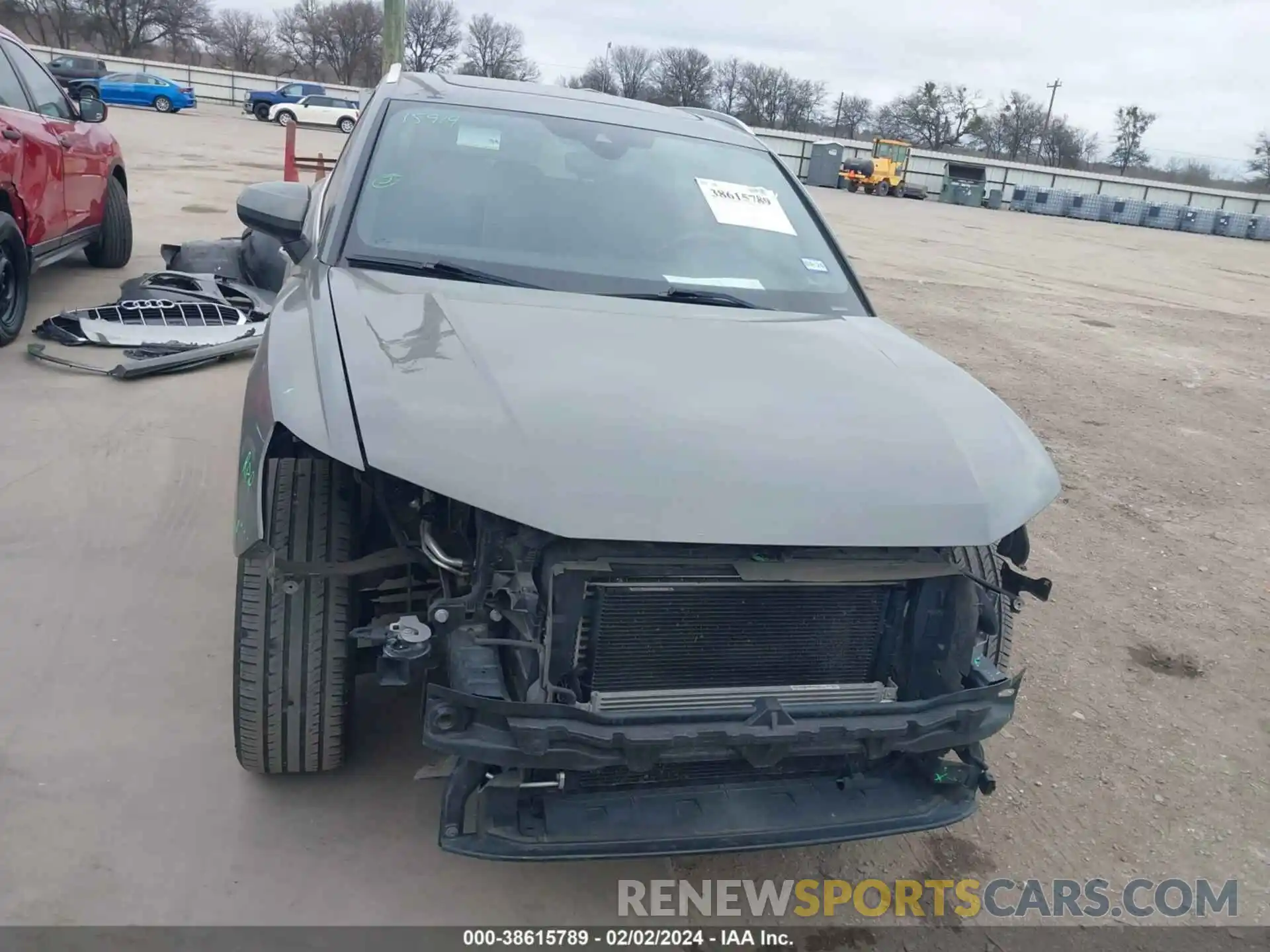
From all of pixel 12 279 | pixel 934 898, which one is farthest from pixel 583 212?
pixel 12 279

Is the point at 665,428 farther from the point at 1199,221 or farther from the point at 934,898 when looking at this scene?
the point at 1199,221

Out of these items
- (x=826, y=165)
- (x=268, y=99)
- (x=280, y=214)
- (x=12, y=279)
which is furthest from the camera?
(x=826, y=165)

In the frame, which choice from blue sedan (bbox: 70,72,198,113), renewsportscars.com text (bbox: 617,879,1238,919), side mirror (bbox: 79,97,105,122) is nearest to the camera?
renewsportscars.com text (bbox: 617,879,1238,919)

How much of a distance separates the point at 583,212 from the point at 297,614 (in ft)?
5.14

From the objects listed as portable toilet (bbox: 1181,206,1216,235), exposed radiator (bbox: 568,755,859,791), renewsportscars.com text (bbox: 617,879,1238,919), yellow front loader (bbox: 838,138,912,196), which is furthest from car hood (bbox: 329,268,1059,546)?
portable toilet (bbox: 1181,206,1216,235)

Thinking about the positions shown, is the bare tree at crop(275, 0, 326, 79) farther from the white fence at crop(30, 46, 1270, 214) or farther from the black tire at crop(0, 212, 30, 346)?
the black tire at crop(0, 212, 30, 346)

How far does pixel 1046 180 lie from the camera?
44.4 meters

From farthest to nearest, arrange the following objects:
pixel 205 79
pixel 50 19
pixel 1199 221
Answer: pixel 50 19 < pixel 205 79 < pixel 1199 221

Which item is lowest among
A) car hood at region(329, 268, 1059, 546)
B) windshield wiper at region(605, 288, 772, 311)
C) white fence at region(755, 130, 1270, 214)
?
car hood at region(329, 268, 1059, 546)

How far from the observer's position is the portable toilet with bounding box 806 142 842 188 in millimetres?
39188

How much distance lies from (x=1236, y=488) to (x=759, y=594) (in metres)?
4.88

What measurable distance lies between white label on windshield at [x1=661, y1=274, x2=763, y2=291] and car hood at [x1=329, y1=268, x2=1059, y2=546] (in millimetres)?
325

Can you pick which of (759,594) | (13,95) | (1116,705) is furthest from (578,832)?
(13,95)

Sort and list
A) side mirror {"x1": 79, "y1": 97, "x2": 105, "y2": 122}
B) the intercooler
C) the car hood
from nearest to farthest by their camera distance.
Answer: the car hood < the intercooler < side mirror {"x1": 79, "y1": 97, "x2": 105, "y2": 122}
